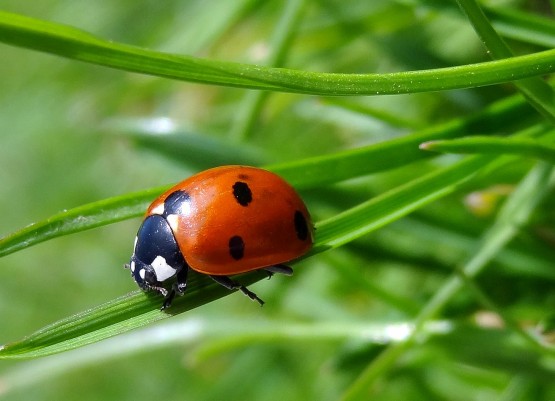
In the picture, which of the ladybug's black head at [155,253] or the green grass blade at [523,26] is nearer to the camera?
the green grass blade at [523,26]

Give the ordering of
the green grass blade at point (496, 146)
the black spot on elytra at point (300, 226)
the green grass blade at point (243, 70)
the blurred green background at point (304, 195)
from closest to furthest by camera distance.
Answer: the green grass blade at point (243, 70) < the green grass blade at point (496, 146) < the black spot on elytra at point (300, 226) < the blurred green background at point (304, 195)

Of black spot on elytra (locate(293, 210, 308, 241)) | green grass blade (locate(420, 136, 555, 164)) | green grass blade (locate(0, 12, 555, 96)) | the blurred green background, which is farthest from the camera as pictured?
the blurred green background

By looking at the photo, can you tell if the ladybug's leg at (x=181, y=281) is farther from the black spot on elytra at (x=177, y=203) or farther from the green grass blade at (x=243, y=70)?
the green grass blade at (x=243, y=70)

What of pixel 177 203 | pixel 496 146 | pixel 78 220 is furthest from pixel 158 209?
pixel 496 146

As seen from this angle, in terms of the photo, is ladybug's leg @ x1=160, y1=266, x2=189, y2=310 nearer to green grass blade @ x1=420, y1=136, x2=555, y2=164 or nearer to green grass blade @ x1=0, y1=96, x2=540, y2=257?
green grass blade @ x1=0, y1=96, x2=540, y2=257

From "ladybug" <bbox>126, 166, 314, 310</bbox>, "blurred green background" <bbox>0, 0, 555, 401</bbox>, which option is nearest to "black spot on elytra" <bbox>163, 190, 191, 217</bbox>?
"ladybug" <bbox>126, 166, 314, 310</bbox>

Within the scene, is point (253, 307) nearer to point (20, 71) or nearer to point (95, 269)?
point (95, 269)

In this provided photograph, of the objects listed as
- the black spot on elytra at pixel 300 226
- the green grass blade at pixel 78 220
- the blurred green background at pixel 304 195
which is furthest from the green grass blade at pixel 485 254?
the green grass blade at pixel 78 220

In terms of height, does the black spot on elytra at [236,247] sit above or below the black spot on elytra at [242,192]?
below
